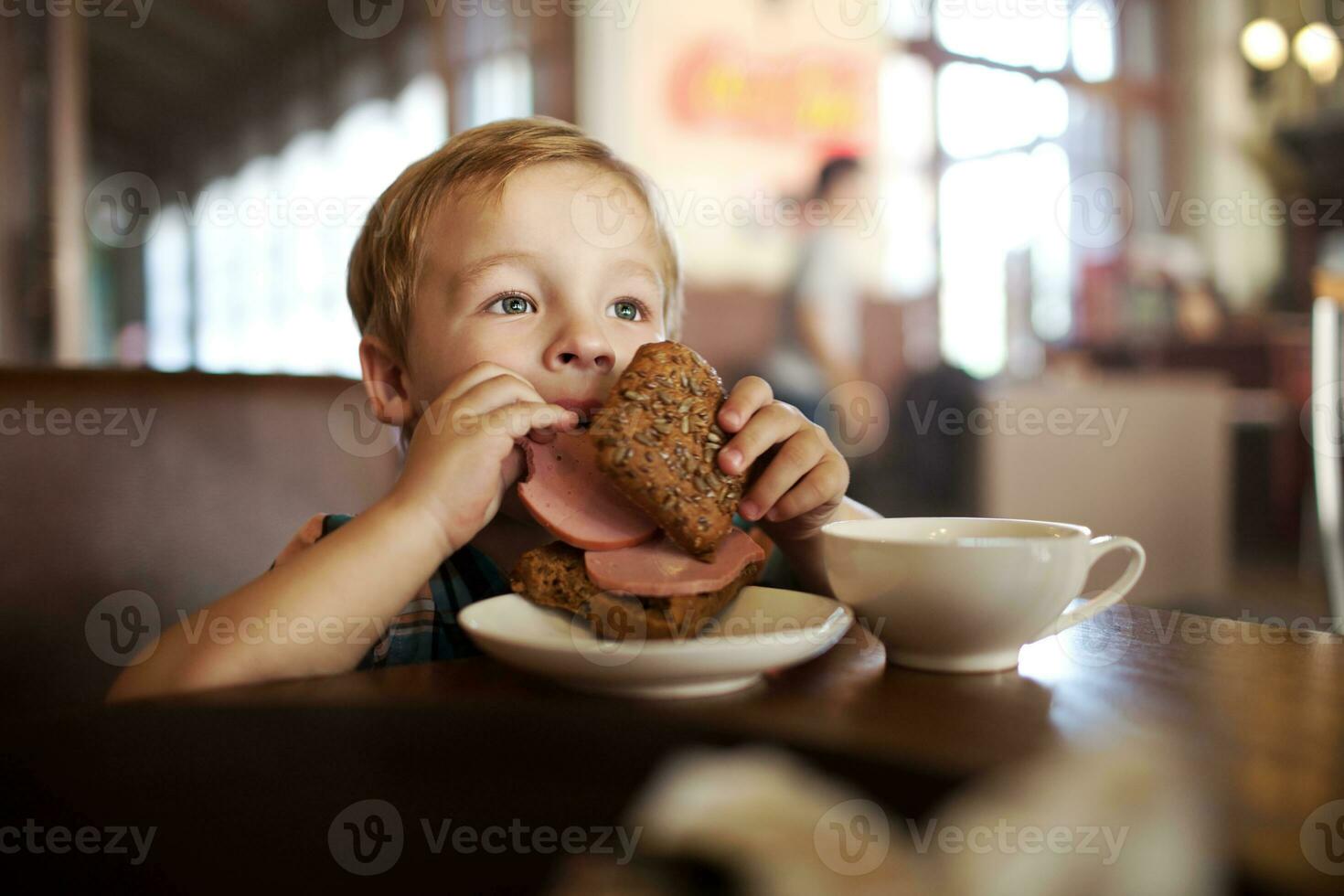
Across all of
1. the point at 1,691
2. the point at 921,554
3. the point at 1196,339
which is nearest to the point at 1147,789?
the point at 921,554

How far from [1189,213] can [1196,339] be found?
2.16m

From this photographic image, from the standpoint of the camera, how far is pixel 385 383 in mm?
1282

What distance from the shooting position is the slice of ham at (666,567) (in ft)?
2.30

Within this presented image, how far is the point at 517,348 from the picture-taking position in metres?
1.06

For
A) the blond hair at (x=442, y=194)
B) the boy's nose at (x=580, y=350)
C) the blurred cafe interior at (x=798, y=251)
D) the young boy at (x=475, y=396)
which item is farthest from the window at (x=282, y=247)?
the boy's nose at (x=580, y=350)

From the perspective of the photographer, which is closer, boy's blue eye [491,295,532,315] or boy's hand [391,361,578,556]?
boy's hand [391,361,578,556]

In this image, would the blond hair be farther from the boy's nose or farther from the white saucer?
the white saucer

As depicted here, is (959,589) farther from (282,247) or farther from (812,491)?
(282,247)

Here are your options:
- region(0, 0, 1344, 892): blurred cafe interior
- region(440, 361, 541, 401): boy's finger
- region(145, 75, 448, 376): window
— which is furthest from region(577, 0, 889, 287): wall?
region(440, 361, 541, 401): boy's finger

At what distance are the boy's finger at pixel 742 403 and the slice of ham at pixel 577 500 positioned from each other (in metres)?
0.11

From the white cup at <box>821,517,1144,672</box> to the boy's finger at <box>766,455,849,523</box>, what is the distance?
0.15 m

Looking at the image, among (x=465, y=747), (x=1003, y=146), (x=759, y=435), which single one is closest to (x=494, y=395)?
(x=759, y=435)

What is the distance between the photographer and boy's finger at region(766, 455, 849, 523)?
2.96 ft

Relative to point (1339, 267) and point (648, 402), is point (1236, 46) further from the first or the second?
point (648, 402)
